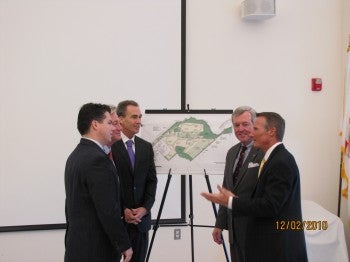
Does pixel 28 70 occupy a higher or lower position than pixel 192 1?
lower

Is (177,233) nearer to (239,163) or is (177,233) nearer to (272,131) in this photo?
(239,163)

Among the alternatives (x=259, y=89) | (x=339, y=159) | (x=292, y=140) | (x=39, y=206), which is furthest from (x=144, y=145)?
(x=339, y=159)

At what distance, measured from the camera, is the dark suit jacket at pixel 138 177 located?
104 inches

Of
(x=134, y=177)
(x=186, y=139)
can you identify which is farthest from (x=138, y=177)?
(x=186, y=139)

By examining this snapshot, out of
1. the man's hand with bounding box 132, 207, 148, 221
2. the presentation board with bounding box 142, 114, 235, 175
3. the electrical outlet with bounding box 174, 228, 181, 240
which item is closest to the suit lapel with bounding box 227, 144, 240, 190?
the presentation board with bounding box 142, 114, 235, 175

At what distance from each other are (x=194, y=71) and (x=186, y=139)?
3.34 ft

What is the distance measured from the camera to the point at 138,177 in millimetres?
2684

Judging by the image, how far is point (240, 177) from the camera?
7.98 ft

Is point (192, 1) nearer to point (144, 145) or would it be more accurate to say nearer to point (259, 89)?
point (259, 89)

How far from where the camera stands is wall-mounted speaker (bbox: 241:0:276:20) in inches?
145

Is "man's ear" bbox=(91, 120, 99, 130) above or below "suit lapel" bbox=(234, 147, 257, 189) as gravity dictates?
above

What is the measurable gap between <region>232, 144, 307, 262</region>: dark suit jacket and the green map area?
1034 mm

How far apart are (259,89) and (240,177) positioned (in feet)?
5.72

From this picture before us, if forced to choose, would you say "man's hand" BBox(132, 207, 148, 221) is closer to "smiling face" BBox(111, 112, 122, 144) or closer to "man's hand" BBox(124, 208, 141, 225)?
"man's hand" BBox(124, 208, 141, 225)
